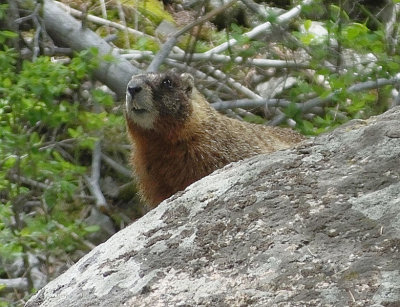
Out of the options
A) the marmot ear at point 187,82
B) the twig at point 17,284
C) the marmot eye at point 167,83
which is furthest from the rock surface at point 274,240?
the twig at point 17,284

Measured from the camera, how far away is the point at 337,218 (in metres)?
2.97

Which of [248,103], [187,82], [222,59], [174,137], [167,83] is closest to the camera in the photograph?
[174,137]

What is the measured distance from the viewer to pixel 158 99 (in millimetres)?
6500

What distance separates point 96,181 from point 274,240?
4.89m

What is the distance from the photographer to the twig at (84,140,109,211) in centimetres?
757

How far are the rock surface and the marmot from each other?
2.67 meters

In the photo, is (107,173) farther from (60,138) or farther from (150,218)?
(150,218)

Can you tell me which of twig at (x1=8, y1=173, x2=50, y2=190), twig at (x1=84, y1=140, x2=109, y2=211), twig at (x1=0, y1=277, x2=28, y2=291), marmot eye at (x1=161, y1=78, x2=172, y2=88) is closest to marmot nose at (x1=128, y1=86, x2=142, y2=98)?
marmot eye at (x1=161, y1=78, x2=172, y2=88)

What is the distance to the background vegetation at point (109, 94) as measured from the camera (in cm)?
638

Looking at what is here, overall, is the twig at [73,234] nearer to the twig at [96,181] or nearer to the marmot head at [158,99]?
the twig at [96,181]

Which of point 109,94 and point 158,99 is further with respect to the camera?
point 109,94

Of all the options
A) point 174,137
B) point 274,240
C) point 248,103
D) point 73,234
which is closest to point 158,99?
point 174,137

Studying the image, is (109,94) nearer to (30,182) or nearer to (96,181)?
(96,181)

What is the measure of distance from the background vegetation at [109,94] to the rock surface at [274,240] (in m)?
2.69
